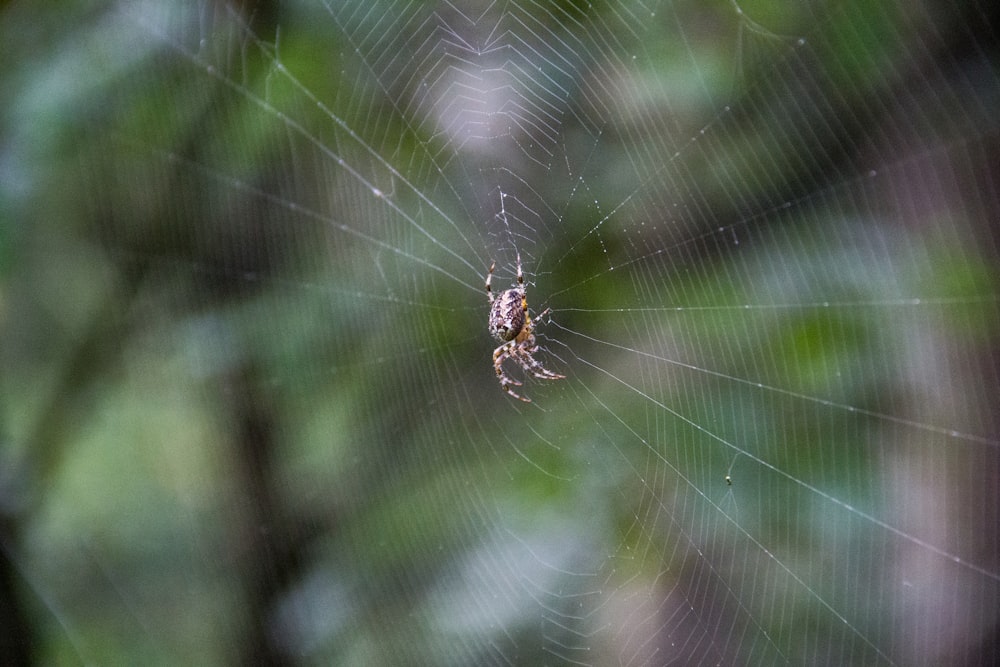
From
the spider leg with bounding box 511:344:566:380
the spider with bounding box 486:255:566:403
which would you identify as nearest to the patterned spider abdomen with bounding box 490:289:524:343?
the spider with bounding box 486:255:566:403

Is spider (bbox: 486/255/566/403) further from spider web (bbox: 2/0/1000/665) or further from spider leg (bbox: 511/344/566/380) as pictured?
spider web (bbox: 2/0/1000/665)

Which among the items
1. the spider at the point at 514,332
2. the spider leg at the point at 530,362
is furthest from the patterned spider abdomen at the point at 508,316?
the spider leg at the point at 530,362

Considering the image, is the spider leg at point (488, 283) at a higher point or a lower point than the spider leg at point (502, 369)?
higher

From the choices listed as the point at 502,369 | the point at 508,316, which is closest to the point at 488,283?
the point at 508,316

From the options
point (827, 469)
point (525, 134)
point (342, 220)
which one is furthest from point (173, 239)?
point (827, 469)

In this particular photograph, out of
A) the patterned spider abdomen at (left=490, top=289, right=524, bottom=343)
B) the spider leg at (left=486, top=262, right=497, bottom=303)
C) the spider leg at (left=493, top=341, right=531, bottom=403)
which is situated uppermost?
the spider leg at (left=486, top=262, right=497, bottom=303)

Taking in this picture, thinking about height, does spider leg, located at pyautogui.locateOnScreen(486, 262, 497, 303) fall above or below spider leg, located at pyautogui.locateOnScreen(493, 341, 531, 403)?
above

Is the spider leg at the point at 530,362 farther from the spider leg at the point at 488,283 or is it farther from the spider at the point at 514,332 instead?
the spider leg at the point at 488,283
